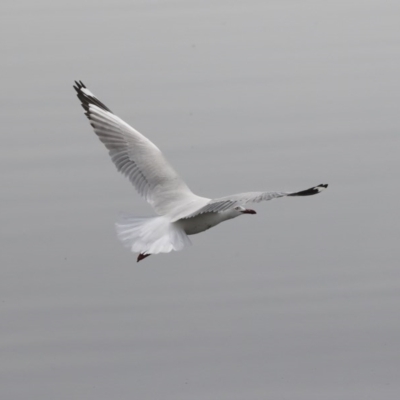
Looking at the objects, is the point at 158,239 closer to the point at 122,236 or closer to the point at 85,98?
the point at 122,236

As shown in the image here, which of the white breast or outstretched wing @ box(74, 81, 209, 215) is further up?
outstretched wing @ box(74, 81, 209, 215)

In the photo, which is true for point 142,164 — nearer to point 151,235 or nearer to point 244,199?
point 151,235

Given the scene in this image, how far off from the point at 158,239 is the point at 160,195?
0.77 m

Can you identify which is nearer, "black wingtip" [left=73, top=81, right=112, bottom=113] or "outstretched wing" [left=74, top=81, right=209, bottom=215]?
"outstretched wing" [left=74, top=81, right=209, bottom=215]

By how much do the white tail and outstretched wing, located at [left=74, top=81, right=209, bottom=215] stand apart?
23 centimetres

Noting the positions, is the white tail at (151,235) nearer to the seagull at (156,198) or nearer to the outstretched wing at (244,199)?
the seagull at (156,198)

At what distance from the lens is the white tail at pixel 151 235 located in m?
6.40

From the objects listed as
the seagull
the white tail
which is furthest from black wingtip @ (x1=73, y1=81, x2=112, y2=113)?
the white tail

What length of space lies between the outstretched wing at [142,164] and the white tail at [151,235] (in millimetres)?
229

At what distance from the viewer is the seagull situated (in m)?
6.38

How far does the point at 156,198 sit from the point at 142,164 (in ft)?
1.15

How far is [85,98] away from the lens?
8.06 metres

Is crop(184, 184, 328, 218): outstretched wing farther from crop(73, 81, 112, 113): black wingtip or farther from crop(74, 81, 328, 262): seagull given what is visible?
crop(73, 81, 112, 113): black wingtip

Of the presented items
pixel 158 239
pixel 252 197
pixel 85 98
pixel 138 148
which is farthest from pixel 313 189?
pixel 85 98
